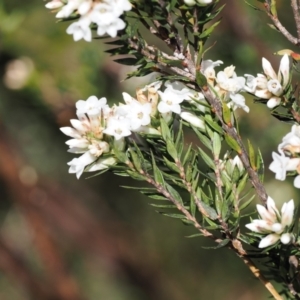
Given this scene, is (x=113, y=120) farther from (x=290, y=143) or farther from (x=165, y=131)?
(x=290, y=143)

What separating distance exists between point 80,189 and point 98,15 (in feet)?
7.07

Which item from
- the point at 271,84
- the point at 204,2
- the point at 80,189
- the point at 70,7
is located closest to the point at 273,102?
the point at 271,84

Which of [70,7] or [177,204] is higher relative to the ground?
[70,7]

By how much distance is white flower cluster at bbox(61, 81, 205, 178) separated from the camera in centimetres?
57

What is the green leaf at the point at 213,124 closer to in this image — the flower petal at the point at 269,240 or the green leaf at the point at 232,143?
the green leaf at the point at 232,143

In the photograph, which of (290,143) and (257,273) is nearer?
(290,143)

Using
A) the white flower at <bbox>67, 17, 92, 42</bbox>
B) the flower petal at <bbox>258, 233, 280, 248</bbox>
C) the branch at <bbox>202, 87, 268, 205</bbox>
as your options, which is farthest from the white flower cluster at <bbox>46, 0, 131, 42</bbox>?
the flower petal at <bbox>258, 233, 280, 248</bbox>

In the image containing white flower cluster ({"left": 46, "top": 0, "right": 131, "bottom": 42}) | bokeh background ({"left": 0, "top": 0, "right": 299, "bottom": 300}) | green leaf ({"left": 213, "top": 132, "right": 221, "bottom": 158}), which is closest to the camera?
white flower cluster ({"left": 46, "top": 0, "right": 131, "bottom": 42})

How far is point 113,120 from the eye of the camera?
573 mm

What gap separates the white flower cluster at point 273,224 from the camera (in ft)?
1.77

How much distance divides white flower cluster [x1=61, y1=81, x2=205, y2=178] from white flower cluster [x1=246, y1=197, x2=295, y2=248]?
4.8 inches

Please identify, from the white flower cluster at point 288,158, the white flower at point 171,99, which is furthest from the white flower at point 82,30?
the white flower cluster at point 288,158

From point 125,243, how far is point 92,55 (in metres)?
0.85

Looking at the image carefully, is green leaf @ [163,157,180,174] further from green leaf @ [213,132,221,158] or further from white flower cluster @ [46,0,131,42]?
white flower cluster @ [46,0,131,42]
